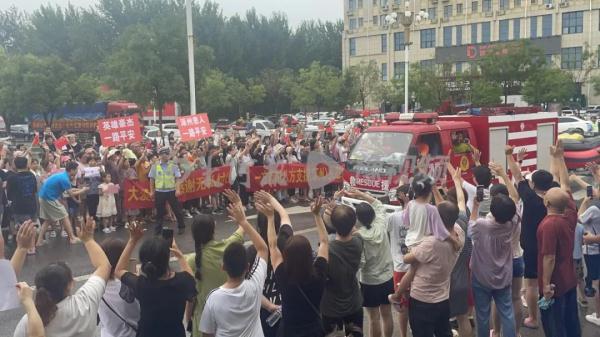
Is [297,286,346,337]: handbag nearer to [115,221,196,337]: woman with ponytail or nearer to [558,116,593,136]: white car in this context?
[115,221,196,337]: woman with ponytail

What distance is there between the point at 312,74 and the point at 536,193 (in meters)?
49.3

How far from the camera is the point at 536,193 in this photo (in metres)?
6.27

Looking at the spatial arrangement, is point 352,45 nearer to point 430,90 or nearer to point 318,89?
point 318,89

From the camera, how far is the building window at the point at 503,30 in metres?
68.1

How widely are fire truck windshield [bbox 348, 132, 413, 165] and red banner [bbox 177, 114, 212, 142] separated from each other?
642 centimetres

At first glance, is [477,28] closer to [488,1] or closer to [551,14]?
[488,1]

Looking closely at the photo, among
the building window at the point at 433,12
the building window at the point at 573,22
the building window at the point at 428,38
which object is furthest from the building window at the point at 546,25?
the building window at the point at 428,38

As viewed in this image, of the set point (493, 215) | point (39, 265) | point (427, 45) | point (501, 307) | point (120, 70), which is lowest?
point (39, 265)

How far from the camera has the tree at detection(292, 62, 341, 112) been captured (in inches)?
2142

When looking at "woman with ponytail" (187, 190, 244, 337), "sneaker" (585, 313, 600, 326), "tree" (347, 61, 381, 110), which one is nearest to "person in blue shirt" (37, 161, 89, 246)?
"woman with ponytail" (187, 190, 244, 337)

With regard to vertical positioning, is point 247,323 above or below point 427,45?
below

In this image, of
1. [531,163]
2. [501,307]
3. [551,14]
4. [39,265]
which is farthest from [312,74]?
[501,307]

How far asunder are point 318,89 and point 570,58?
29.1m

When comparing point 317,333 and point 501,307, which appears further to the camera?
point 501,307
